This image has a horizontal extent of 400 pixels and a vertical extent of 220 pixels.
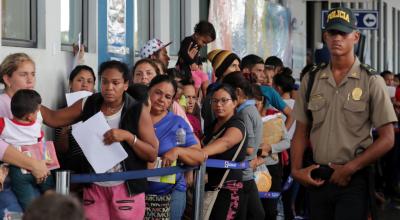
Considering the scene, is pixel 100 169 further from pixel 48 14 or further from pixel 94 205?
pixel 48 14

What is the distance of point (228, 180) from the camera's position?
7.23 m

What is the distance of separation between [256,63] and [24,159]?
4.94 metres

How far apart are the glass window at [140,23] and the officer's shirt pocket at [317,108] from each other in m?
4.61

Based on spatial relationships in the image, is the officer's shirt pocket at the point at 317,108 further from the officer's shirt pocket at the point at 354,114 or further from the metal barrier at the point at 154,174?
the metal barrier at the point at 154,174

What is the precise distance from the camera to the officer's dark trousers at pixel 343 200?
565cm

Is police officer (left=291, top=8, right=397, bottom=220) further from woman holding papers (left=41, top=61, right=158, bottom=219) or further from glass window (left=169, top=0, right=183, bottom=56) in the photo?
glass window (left=169, top=0, right=183, bottom=56)

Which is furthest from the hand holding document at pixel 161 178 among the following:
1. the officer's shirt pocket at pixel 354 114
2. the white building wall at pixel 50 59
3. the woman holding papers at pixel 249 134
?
the white building wall at pixel 50 59

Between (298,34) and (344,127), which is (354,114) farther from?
(298,34)

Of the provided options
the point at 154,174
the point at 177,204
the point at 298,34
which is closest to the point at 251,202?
the point at 177,204

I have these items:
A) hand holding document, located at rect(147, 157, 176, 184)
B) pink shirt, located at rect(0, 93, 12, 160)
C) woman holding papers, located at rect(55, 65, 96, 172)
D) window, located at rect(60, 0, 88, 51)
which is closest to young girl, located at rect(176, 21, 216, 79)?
window, located at rect(60, 0, 88, 51)

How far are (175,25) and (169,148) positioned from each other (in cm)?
599

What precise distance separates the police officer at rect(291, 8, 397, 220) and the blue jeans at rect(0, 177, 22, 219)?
6.00ft

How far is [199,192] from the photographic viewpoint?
6.62 meters

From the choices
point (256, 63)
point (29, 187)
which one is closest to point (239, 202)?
point (29, 187)
